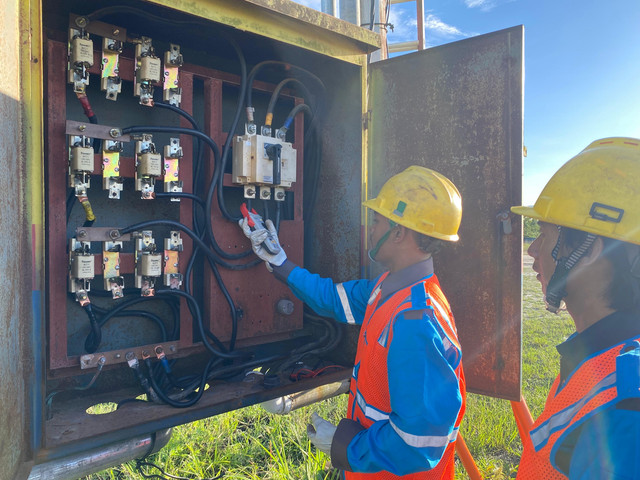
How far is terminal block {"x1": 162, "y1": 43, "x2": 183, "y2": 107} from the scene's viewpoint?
6.37 ft

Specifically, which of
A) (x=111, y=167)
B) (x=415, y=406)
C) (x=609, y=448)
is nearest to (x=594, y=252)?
(x=609, y=448)

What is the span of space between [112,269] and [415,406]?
1222mm

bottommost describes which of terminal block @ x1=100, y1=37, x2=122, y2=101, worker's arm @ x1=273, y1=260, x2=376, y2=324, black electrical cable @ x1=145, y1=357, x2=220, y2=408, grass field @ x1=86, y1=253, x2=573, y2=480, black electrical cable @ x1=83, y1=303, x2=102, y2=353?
grass field @ x1=86, y1=253, x2=573, y2=480

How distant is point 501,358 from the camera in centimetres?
207

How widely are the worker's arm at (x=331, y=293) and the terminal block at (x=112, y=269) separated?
651 mm

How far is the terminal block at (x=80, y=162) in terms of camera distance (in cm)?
171

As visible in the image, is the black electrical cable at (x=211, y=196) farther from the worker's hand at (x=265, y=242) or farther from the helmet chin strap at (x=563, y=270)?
the helmet chin strap at (x=563, y=270)

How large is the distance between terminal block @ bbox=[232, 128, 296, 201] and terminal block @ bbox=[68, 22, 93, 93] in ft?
2.12

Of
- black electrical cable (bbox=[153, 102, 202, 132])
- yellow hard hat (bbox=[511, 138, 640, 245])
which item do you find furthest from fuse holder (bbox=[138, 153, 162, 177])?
yellow hard hat (bbox=[511, 138, 640, 245])

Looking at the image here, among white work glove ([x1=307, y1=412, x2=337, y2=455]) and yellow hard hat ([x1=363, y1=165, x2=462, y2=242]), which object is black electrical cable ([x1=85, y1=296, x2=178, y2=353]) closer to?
white work glove ([x1=307, y1=412, x2=337, y2=455])

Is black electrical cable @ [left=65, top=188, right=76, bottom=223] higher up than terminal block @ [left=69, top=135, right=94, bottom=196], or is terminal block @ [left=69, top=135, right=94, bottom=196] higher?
terminal block @ [left=69, top=135, right=94, bottom=196]

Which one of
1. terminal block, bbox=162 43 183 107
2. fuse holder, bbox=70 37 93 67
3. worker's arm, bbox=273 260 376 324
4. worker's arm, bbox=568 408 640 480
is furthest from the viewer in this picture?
worker's arm, bbox=273 260 376 324

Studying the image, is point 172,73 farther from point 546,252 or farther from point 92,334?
point 546,252

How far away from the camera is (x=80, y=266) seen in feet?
5.66
